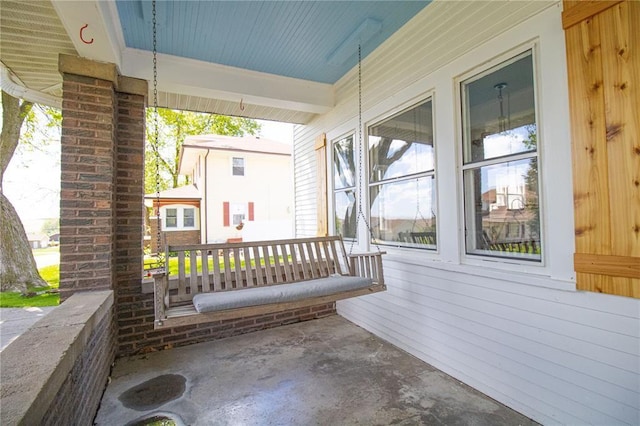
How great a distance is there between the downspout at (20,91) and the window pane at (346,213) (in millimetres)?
4113

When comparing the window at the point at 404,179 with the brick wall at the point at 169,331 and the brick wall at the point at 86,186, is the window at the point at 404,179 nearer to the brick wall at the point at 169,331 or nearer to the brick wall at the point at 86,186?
the brick wall at the point at 169,331

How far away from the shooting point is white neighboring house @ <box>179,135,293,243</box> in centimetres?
1186

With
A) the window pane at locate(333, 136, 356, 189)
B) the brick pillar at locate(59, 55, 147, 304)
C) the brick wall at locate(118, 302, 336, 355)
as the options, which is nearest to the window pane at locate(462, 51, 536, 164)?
the window pane at locate(333, 136, 356, 189)

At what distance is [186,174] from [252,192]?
7.19m

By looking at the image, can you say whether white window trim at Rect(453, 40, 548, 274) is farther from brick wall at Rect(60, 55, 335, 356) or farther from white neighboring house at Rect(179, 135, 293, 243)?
white neighboring house at Rect(179, 135, 293, 243)

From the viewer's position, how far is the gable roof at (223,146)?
11578 mm

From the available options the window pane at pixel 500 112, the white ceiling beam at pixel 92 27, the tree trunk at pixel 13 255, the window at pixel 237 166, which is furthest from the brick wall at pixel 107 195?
the window at pixel 237 166

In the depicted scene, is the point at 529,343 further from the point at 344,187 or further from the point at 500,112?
the point at 344,187

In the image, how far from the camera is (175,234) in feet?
40.7

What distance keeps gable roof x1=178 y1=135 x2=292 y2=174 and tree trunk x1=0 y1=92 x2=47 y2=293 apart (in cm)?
548

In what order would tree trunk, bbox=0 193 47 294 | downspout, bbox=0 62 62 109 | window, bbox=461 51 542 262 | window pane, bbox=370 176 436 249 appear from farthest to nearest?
1. tree trunk, bbox=0 193 47 294
2. downspout, bbox=0 62 62 109
3. window pane, bbox=370 176 436 249
4. window, bbox=461 51 542 262

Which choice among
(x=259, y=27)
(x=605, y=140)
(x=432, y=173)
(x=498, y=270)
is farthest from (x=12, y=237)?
(x=605, y=140)

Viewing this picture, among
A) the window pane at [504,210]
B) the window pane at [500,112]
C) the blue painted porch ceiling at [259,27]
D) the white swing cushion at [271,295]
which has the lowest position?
the white swing cushion at [271,295]

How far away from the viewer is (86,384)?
1.95 m
